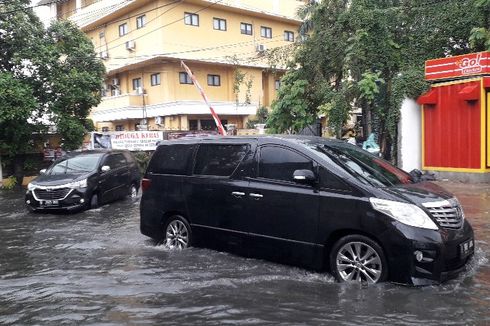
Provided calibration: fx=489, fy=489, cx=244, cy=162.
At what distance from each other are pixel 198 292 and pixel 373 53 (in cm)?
1329

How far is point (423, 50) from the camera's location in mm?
16406

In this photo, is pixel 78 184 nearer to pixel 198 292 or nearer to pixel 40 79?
pixel 198 292

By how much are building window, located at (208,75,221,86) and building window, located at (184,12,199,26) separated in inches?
148

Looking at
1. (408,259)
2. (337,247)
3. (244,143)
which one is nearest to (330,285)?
(337,247)

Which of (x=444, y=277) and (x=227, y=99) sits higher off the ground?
(x=227, y=99)

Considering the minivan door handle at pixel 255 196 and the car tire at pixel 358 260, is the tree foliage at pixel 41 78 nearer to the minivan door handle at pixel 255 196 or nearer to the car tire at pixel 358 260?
the minivan door handle at pixel 255 196

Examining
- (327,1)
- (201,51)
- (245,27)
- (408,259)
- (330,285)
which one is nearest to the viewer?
(408,259)

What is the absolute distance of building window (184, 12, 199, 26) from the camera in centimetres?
3247

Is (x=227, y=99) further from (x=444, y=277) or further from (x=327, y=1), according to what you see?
(x=444, y=277)

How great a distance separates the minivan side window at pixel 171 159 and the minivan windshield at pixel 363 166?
219cm

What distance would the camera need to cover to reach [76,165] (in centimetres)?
1319

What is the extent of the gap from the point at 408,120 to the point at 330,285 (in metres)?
11.3

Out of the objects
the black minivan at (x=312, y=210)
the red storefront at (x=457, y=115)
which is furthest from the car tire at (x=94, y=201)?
the red storefront at (x=457, y=115)

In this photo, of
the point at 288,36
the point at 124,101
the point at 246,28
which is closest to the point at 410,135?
the point at 246,28
